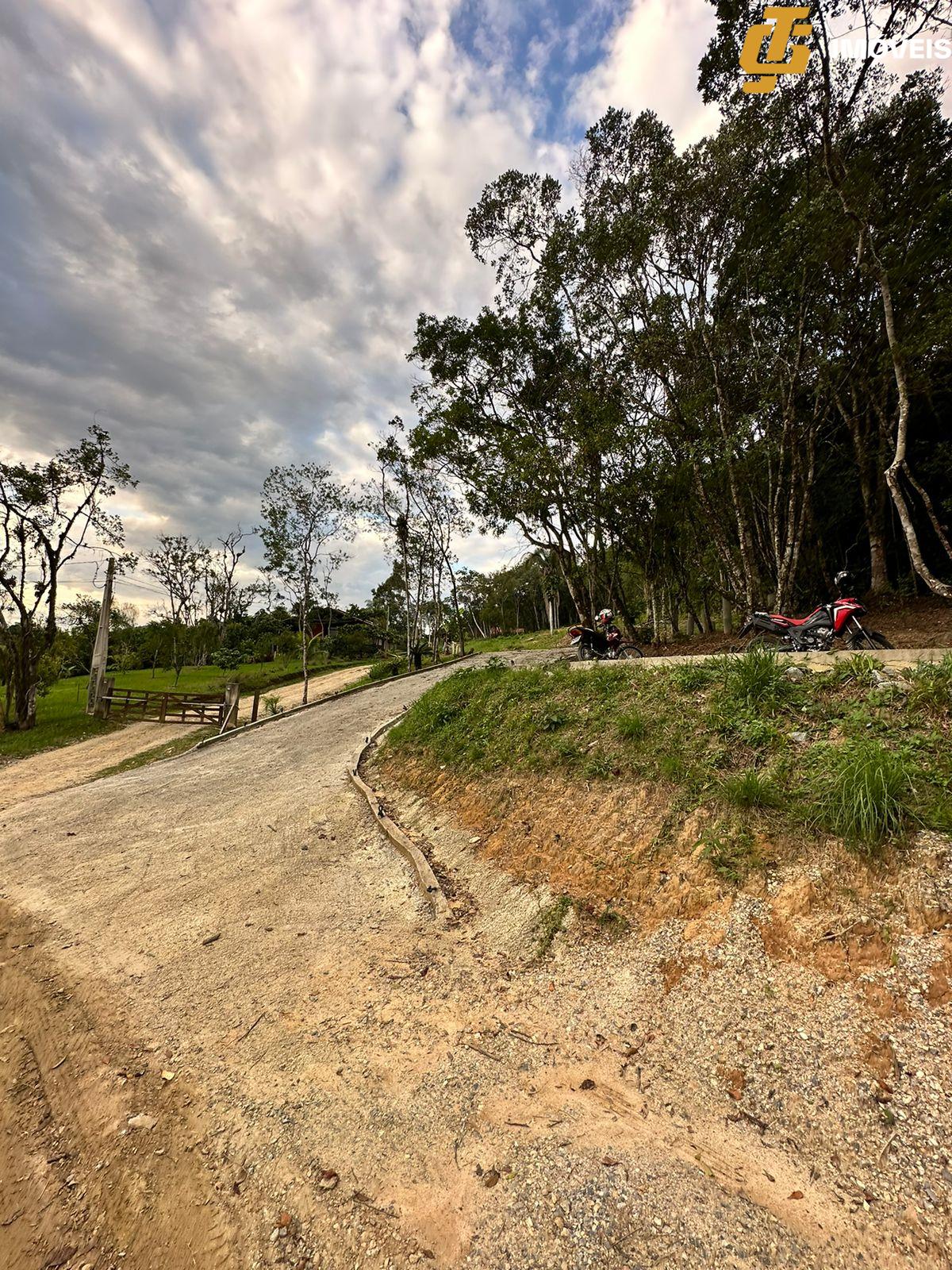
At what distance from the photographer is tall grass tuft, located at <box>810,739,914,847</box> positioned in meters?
2.75

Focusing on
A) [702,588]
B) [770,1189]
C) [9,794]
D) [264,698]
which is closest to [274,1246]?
[770,1189]

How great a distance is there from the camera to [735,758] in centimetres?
379

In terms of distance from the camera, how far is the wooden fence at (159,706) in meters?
16.7

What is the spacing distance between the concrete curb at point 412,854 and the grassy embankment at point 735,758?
873mm

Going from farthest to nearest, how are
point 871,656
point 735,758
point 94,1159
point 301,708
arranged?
point 301,708 < point 871,656 < point 735,758 < point 94,1159

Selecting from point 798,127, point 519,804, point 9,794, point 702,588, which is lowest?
point 9,794

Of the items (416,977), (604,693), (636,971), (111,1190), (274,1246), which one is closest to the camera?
(274,1246)

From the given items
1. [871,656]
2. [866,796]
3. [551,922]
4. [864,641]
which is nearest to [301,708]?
[551,922]

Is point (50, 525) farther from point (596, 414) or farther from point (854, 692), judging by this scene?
point (854, 692)

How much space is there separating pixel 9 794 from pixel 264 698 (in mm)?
10310

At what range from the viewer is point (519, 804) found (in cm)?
490

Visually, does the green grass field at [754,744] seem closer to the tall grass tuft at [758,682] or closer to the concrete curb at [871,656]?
the tall grass tuft at [758,682]

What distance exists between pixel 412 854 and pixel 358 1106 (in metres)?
2.56

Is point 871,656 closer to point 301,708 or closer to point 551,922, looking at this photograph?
point 551,922
